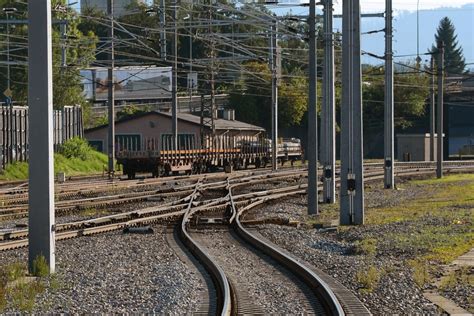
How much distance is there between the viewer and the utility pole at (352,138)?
24656 millimetres

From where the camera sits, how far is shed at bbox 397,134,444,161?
81438 mm

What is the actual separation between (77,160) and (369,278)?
4704 cm

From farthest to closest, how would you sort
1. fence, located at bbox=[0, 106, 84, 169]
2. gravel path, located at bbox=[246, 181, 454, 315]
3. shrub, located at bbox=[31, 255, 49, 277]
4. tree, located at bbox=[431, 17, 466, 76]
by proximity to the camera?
tree, located at bbox=[431, 17, 466, 76], fence, located at bbox=[0, 106, 84, 169], shrub, located at bbox=[31, 255, 49, 277], gravel path, located at bbox=[246, 181, 454, 315]

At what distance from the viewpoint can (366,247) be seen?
62.3ft

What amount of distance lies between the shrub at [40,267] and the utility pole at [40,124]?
14cm

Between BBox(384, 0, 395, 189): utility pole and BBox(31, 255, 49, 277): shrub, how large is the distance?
27089 millimetres

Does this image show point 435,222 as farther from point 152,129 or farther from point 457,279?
point 152,129

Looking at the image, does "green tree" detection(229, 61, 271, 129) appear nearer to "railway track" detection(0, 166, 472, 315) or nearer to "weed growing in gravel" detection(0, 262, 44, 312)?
"railway track" detection(0, 166, 472, 315)

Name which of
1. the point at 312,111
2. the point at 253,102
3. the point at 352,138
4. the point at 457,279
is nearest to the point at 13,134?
the point at 312,111

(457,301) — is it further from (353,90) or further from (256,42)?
(256,42)

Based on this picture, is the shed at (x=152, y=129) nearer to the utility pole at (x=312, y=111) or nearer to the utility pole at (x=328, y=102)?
the utility pole at (x=328, y=102)

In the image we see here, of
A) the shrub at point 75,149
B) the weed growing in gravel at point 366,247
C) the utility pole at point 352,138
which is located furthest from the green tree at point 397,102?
the weed growing in gravel at point 366,247

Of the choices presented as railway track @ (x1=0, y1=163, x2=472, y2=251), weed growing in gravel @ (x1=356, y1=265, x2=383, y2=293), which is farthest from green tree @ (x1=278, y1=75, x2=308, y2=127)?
weed growing in gravel @ (x1=356, y1=265, x2=383, y2=293)

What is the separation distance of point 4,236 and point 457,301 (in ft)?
33.9
